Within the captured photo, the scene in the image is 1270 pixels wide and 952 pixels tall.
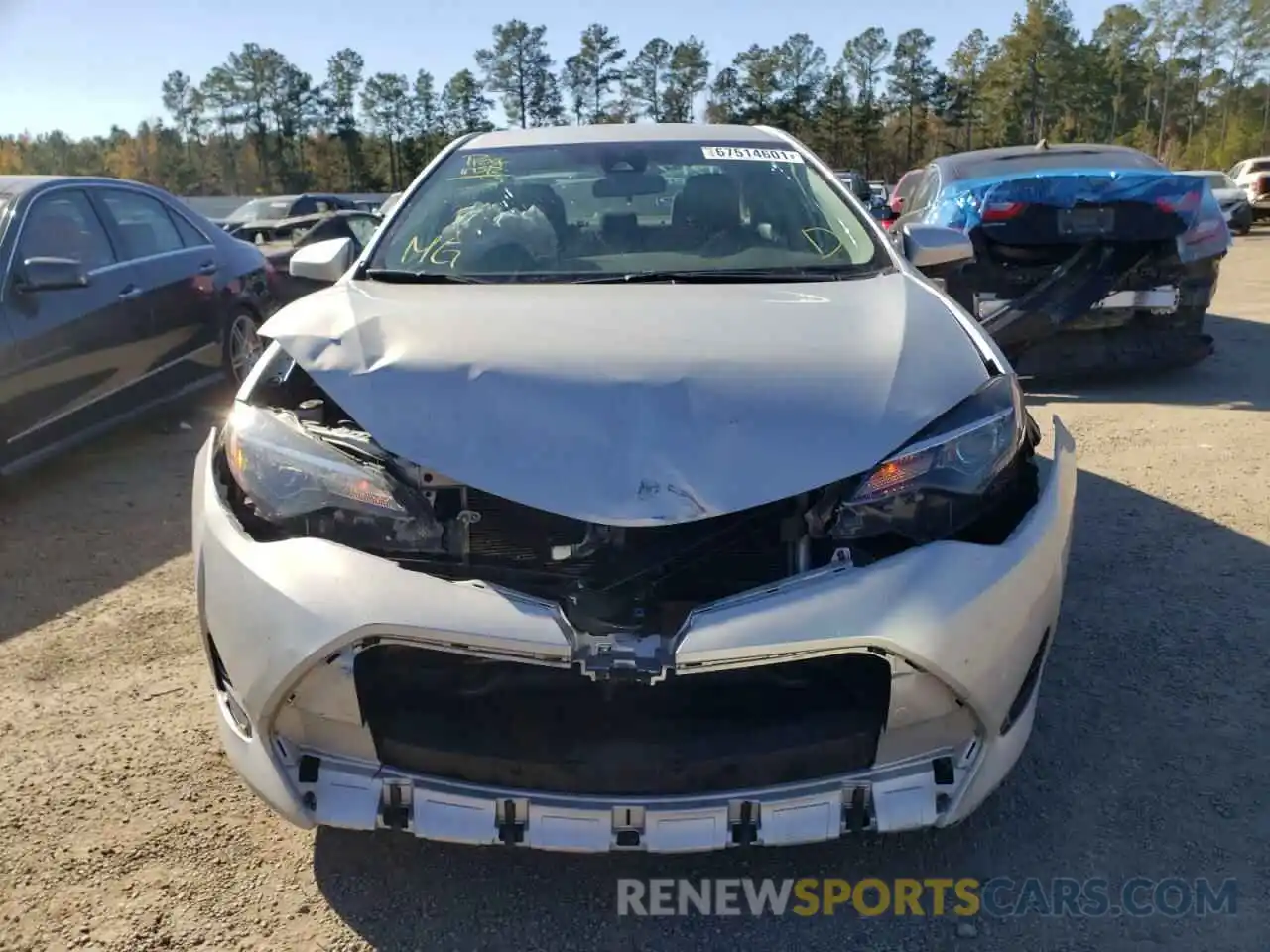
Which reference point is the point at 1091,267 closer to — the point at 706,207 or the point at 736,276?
the point at 706,207

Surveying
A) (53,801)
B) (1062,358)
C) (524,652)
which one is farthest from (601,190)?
(1062,358)

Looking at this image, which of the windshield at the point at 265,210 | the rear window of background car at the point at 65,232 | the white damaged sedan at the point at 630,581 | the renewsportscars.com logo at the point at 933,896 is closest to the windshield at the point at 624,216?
the white damaged sedan at the point at 630,581

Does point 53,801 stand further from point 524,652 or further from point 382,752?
point 524,652

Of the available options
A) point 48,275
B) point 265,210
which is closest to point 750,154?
point 48,275

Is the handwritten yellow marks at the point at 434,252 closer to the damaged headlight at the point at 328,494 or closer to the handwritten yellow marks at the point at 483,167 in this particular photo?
the handwritten yellow marks at the point at 483,167

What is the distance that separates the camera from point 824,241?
3260 mm

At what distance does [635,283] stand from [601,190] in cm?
75

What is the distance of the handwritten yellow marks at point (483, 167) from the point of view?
3623mm

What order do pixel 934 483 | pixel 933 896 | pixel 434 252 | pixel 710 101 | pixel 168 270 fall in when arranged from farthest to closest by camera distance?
Result: pixel 710 101, pixel 168 270, pixel 434 252, pixel 933 896, pixel 934 483

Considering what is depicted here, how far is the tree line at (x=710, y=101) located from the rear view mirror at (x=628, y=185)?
6549 cm

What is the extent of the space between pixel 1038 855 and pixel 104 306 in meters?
4.98

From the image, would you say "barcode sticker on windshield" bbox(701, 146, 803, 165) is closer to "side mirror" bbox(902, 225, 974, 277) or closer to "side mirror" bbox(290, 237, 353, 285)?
"side mirror" bbox(902, 225, 974, 277)

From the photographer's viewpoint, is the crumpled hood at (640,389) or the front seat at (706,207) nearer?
the crumpled hood at (640,389)

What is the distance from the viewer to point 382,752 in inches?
77.6
